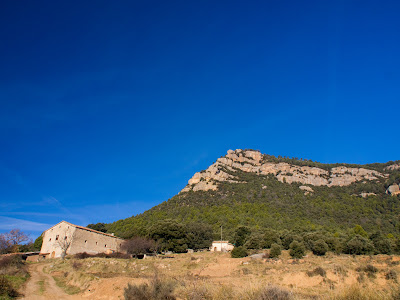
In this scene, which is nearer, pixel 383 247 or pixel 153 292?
pixel 153 292

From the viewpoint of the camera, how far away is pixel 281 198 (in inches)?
3233

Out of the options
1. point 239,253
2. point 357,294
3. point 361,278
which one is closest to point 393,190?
point 239,253

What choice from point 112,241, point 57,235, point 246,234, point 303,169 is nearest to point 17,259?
point 57,235

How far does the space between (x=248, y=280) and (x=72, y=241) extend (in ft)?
114

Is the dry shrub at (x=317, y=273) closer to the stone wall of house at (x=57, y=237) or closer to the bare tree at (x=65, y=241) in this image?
the bare tree at (x=65, y=241)

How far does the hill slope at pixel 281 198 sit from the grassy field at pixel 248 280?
27.1 meters

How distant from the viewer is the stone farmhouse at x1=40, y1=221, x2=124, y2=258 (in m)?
38.8

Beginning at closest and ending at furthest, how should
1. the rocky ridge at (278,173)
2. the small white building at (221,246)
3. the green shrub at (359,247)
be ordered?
the green shrub at (359,247)
the small white building at (221,246)
the rocky ridge at (278,173)

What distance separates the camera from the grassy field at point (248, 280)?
630cm

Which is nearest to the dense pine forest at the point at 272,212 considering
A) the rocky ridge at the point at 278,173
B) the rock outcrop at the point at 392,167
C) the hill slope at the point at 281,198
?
the hill slope at the point at 281,198

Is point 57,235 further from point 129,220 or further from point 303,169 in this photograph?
point 303,169

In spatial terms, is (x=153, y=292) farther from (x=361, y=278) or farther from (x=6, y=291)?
(x=361, y=278)

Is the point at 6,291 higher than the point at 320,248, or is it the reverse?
the point at 320,248

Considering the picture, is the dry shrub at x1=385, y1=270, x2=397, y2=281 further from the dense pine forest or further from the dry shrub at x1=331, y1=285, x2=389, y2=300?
A: the dense pine forest
